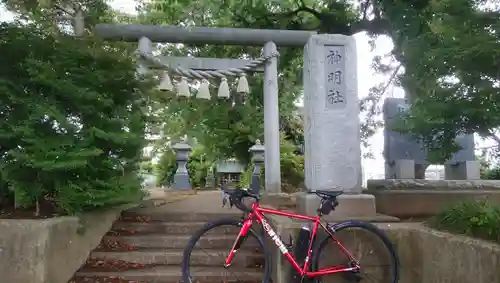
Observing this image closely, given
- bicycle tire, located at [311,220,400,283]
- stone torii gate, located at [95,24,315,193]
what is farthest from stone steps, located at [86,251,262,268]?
stone torii gate, located at [95,24,315,193]

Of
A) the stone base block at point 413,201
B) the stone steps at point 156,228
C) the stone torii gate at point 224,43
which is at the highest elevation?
the stone torii gate at point 224,43

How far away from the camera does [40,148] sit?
14.4ft

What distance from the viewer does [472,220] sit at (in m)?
3.16

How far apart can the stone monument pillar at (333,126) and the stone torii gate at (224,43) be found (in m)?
1.56

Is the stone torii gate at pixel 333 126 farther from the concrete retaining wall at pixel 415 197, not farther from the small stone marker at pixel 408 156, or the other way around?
the small stone marker at pixel 408 156

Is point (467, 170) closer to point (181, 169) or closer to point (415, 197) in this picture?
point (415, 197)

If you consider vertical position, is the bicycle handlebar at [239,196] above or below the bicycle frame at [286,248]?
above

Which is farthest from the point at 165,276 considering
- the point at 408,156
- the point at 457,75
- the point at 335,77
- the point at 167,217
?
the point at 408,156

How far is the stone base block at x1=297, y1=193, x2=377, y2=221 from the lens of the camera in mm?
5014

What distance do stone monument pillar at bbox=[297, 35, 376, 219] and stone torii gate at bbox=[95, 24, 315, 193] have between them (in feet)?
5.13

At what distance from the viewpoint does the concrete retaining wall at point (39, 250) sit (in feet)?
12.5

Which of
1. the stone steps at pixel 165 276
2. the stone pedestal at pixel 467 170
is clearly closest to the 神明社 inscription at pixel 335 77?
the stone steps at pixel 165 276

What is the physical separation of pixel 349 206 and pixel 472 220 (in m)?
1.98

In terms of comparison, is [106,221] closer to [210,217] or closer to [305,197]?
[210,217]
